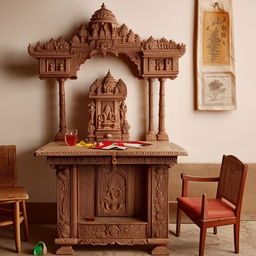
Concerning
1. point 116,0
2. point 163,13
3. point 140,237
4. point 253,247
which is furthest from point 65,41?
point 253,247

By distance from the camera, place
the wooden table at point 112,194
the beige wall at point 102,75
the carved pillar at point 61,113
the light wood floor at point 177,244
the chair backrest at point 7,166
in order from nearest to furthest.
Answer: the wooden table at point 112,194, the light wood floor at point 177,244, the chair backrest at point 7,166, the carved pillar at point 61,113, the beige wall at point 102,75

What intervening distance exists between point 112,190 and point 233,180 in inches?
40.2

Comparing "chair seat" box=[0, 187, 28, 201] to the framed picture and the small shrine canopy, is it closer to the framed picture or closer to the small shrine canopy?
the small shrine canopy

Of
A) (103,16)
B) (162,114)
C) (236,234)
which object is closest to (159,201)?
(236,234)

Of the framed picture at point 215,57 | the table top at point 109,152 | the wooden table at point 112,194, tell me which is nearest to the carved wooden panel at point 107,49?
the framed picture at point 215,57

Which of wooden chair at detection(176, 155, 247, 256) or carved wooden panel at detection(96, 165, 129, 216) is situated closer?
wooden chair at detection(176, 155, 247, 256)

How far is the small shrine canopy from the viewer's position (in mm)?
3400

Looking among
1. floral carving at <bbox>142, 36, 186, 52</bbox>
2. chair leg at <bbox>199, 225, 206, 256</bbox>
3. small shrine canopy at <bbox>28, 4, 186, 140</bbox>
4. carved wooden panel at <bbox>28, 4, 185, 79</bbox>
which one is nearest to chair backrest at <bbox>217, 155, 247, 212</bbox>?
chair leg at <bbox>199, 225, 206, 256</bbox>

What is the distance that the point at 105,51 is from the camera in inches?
135

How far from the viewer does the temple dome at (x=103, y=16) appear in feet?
11.0

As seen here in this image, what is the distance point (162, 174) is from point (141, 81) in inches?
44.2

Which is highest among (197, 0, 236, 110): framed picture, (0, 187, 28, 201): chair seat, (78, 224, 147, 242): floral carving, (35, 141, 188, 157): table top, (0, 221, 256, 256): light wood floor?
(197, 0, 236, 110): framed picture

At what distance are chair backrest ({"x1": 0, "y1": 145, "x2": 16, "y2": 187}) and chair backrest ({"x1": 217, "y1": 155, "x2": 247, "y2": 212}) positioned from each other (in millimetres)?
1921

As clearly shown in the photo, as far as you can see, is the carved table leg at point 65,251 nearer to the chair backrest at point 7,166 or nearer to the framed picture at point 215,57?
the chair backrest at point 7,166
